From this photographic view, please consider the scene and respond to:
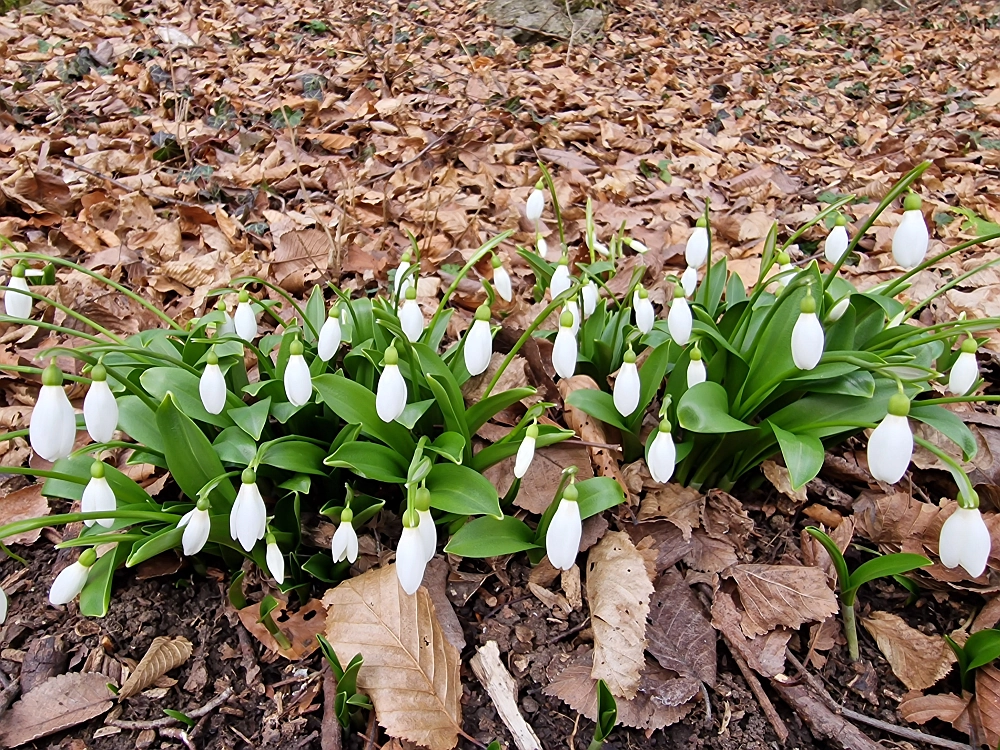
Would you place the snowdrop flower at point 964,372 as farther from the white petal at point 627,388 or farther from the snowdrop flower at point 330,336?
the snowdrop flower at point 330,336

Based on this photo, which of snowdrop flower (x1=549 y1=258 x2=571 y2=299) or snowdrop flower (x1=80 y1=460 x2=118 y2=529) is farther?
snowdrop flower (x1=549 y1=258 x2=571 y2=299)

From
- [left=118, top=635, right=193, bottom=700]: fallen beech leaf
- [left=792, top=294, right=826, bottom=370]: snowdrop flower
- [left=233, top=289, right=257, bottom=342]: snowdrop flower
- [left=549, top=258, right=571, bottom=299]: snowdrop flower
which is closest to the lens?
[left=792, top=294, right=826, bottom=370]: snowdrop flower

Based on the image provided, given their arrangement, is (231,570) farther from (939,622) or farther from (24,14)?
(24,14)

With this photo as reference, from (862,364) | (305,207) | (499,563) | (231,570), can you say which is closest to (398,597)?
(499,563)

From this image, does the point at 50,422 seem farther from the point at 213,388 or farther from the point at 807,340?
Result: the point at 807,340

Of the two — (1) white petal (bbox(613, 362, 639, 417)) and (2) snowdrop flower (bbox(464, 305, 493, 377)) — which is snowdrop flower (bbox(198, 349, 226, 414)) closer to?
(2) snowdrop flower (bbox(464, 305, 493, 377))

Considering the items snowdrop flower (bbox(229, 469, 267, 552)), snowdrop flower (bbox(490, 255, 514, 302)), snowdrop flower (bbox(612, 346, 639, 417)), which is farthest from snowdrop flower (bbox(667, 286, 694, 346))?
snowdrop flower (bbox(229, 469, 267, 552))
